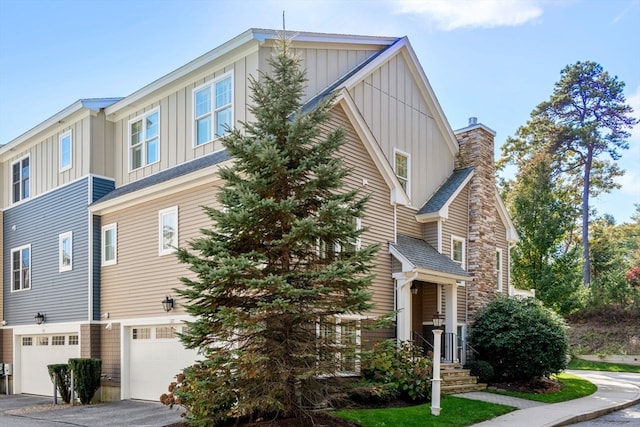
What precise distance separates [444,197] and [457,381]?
18.0ft

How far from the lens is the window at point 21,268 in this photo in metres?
20.3

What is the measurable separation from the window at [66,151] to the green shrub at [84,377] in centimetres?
610

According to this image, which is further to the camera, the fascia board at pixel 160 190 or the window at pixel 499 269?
the window at pixel 499 269

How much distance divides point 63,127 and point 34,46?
2485 millimetres

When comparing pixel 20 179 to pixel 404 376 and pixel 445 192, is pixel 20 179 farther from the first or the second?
pixel 404 376

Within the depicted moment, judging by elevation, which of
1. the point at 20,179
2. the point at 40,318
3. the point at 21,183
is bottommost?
the point at 40,318

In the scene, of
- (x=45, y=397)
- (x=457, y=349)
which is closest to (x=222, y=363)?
(x=457, y=349)

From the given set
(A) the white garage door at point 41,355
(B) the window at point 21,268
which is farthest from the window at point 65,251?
(B) the window at point 21,268

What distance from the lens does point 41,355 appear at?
63.6ft

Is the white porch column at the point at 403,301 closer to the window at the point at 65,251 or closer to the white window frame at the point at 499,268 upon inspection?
the white window frame at the point at 499,268

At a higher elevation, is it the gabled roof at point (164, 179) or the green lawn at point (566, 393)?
the gabled roof at point (164, 179)

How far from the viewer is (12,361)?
66.6 feet

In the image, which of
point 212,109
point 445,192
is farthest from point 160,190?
point 445,192

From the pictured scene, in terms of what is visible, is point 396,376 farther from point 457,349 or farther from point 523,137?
point 523,137
